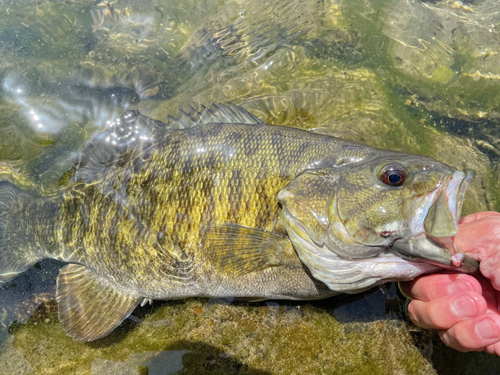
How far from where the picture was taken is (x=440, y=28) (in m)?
3.68

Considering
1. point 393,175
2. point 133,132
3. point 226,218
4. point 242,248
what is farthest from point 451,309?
point 133,132

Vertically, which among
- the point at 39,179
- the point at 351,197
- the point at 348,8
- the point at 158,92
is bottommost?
the point at 39,179

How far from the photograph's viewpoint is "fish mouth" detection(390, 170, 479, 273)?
1.55m

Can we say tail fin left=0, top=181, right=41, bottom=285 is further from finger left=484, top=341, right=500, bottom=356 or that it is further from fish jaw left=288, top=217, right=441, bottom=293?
finger left=484, top=341, right=500, bottom=356

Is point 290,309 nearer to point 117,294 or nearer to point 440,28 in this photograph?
point 117,294

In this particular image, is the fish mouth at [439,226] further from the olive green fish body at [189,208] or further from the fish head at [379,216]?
the olive green fish body at [189,208]

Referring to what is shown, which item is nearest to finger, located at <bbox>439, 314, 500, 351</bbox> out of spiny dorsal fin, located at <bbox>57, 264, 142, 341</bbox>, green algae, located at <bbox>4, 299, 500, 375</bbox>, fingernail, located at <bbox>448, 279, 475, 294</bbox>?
fingernail, located at <bbox>448, 279, 475, 294</bbox>

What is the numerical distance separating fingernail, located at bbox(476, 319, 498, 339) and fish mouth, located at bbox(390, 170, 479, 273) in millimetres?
270

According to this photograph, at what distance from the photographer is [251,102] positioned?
330 cm

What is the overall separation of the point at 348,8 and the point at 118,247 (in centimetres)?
346

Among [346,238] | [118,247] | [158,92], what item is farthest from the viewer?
[158,92]

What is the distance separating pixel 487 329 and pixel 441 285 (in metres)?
0.27

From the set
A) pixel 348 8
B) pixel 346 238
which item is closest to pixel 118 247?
pixel 346 238

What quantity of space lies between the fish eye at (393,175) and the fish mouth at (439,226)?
142 millimetres
